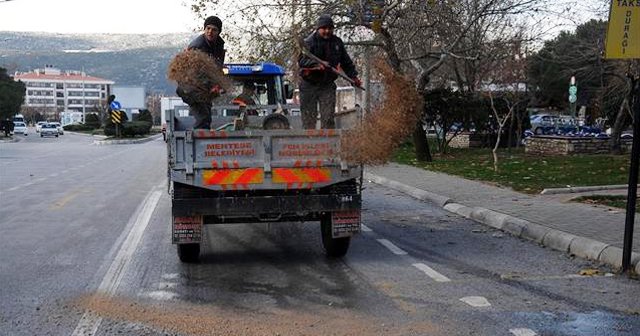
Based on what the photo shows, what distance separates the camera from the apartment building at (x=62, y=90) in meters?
169

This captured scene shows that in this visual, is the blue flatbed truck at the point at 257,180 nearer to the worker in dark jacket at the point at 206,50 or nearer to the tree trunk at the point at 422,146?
the worker in dark jacket at the point at 206,50

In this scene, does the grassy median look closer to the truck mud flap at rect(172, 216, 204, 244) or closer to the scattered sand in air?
the truck mud flap at rect(172, 216, 204, 244)

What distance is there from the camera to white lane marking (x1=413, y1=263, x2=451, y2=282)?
284 inches

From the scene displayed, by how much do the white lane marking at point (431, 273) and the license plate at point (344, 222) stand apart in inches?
32.2

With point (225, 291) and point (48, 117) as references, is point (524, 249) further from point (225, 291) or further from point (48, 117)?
point (48, 117)

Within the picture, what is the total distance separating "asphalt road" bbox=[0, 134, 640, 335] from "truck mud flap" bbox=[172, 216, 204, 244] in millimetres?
364

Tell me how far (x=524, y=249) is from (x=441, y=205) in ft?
13.6

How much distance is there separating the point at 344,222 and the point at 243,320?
2374mm

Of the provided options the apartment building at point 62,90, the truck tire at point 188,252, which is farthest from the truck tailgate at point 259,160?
the apartment building at point 62,90

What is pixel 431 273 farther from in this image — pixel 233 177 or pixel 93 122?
pixel 93 122

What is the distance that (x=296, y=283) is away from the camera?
707 centimetres

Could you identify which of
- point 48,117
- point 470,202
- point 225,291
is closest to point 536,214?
point 470,202

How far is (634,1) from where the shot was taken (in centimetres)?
721

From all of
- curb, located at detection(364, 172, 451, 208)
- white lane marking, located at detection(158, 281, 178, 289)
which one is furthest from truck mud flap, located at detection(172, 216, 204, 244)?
curb, located at detection(364, 172, 451, 208)
